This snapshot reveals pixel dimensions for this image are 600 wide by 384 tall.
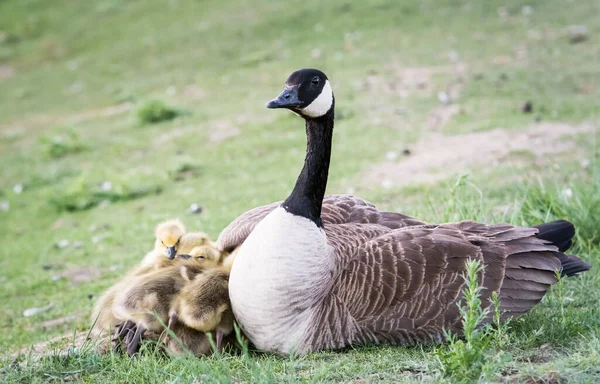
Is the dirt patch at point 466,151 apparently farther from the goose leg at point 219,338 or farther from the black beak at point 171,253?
the goose leg at point 219,338

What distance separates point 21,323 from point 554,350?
4462mm

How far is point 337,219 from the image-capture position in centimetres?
529

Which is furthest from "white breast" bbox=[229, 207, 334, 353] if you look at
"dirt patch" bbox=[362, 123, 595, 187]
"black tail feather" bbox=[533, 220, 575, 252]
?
"dirt patch" bbox=[362, 123, 595, 187]

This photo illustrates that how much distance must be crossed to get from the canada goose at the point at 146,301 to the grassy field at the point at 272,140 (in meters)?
0.29

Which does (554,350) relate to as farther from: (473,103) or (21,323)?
(473,103)

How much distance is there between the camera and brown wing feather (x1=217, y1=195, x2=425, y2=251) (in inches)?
204

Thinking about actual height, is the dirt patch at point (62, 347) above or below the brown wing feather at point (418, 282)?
below

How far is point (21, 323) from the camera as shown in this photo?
20.8 ft

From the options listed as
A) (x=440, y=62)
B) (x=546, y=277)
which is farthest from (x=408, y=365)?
(x=440, y=62)

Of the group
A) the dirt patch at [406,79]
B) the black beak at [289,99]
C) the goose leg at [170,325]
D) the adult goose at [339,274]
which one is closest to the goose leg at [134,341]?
the goose leg at [170,325]

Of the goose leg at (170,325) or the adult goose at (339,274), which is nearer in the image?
the adult goose at (339,274)

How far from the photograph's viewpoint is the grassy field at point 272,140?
169 inches

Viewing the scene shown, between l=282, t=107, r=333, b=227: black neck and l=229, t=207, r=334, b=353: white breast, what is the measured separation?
13cm

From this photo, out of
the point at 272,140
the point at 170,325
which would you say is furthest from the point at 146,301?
the point at 272,140
